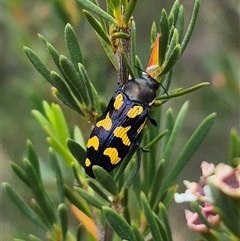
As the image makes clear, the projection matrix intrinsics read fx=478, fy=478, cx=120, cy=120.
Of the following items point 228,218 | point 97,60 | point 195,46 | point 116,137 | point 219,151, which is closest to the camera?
point 228,218

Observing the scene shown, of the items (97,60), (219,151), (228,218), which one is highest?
(97,60)

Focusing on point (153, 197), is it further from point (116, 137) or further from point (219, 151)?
point (219, 151)

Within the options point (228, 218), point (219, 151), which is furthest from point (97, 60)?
point (219, 151)

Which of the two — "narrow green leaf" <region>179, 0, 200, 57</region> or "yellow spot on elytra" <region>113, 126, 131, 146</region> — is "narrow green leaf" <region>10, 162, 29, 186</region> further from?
"narrow green leaf" <region>179, 0, 200, 57</region>

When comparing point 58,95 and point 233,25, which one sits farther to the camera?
point 233,25

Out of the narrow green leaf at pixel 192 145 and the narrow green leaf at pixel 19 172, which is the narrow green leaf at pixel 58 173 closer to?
the narrow green leaf at pixel 19 172

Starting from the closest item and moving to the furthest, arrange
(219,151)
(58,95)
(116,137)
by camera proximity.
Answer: (58,95) < (116,137) < (219,151)

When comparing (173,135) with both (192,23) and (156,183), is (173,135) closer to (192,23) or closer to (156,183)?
(156,183)

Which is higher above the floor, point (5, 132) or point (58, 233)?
point (5, 132)

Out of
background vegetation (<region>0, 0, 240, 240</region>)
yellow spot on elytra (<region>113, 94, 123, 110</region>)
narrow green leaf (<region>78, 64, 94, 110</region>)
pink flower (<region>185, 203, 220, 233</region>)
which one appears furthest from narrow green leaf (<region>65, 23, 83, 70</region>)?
background vegetation (<region>0, 0, 240, 240</region>)

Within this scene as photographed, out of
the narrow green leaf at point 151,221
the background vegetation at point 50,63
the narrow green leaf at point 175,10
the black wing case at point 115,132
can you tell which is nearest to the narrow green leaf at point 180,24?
the narrow green leaf at point 175,10
